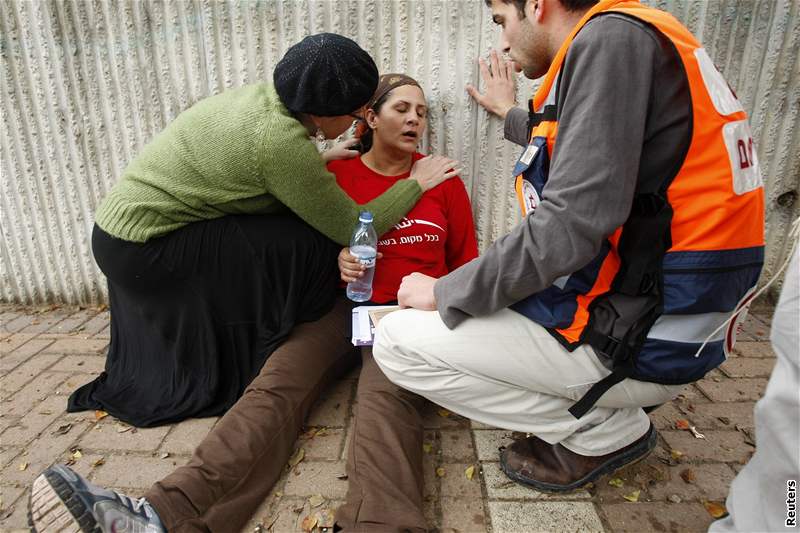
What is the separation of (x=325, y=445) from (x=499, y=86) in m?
2.19

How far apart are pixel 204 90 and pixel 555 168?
98.9 inches

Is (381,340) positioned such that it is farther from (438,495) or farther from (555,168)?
(555,168)

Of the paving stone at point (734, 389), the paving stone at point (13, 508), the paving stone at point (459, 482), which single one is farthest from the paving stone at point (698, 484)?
the paving stone at point (13, 508)

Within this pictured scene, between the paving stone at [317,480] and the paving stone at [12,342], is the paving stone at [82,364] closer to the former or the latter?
the paving stone at [12,342]

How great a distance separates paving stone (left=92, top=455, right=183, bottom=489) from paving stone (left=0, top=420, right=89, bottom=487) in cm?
27

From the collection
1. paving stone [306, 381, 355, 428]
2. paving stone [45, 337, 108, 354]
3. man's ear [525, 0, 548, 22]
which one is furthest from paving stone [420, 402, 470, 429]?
paving stone [45, 337, 108, 354]

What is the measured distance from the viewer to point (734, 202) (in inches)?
59.2

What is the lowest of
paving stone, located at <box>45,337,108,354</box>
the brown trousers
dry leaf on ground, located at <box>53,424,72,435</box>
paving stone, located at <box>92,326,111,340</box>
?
paving stone, located at <box>92,326,111,340</box>

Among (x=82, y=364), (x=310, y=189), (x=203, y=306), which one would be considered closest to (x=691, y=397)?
(x=310, y=189)

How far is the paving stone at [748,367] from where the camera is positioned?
2.96 metres

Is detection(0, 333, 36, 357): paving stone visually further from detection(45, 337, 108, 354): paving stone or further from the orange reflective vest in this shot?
the orange reflective vest

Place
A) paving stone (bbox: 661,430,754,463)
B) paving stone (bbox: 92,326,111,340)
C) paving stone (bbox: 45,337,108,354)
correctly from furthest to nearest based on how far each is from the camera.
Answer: paving stone (bbox: 92,326,111,340) → paving stone (bbox: 45,337,108,354) → paving stone (bbox: 661,430,754,463)

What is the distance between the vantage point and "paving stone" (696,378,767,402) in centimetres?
276

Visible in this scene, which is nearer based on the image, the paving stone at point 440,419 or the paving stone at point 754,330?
the paving stone at point 440,419
